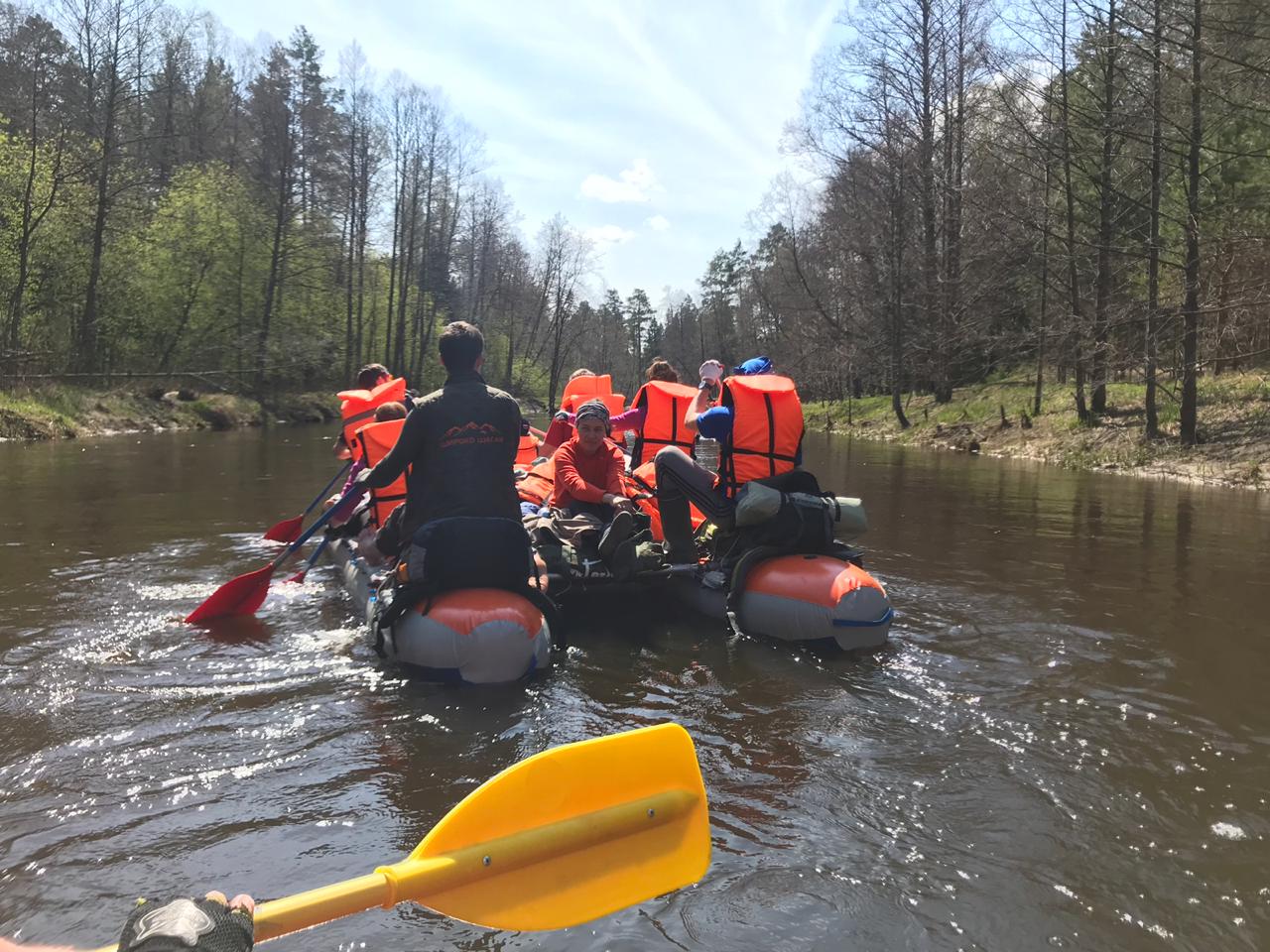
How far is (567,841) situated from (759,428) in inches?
144

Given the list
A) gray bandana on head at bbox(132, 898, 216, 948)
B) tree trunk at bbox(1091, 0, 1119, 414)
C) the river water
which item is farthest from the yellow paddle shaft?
tree trunk at bbox(1091, 0, 1119, 414)

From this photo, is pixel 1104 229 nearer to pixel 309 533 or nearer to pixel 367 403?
pixel 367 403

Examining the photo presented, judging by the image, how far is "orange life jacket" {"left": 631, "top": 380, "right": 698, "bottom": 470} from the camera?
7844mm

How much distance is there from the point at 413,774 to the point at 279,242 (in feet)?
106

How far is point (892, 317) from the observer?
28750 mm

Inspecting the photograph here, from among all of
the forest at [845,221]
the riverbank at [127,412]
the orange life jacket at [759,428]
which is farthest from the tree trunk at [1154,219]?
the riverbank at [127,412]

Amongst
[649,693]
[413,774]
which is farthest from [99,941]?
[649,693]

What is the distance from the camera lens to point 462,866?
2230mm

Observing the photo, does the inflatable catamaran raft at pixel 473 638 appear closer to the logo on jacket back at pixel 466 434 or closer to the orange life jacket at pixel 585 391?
the logo on jacket back at pixel 466 434

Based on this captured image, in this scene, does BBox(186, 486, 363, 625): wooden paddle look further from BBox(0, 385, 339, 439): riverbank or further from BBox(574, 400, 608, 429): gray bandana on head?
BBox(0, 385, 339, 439): riverbank

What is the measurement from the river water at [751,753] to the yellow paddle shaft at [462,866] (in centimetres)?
32

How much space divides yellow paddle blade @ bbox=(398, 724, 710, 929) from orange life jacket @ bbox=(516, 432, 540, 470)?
6.54 metres

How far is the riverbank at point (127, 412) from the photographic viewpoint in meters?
19.1

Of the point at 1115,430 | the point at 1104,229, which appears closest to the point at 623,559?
the point at 1115,430
